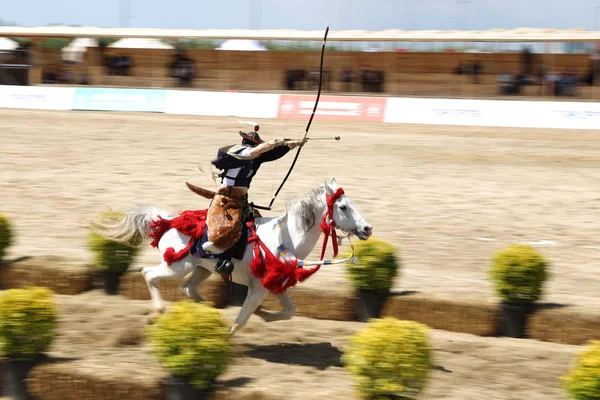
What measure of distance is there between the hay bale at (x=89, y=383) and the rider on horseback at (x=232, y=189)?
5.17ft

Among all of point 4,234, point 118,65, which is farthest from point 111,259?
point 118,65

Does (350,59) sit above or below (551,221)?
above

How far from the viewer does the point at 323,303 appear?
35.9 ft

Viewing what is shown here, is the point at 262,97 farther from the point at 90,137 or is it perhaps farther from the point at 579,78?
the point at 579,78

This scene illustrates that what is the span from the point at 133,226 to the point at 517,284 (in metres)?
4.64

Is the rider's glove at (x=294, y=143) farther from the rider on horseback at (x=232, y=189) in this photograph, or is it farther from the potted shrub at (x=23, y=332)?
the potted shrub at (x=23, y=332)

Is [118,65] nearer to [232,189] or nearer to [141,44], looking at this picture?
[141,44]

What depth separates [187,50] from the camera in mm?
35281

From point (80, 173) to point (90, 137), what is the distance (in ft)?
15.6

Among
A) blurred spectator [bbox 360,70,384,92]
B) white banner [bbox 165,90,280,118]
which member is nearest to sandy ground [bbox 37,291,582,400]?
white banner [bbox 165,90,280,118]

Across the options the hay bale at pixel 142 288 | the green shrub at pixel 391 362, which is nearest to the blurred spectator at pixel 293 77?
the hay bale at pixel 142 288

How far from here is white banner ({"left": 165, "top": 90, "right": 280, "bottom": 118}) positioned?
2941 centimetres

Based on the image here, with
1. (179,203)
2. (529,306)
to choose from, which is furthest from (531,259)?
(179,203)

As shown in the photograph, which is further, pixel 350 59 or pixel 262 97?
pixel 350 59
